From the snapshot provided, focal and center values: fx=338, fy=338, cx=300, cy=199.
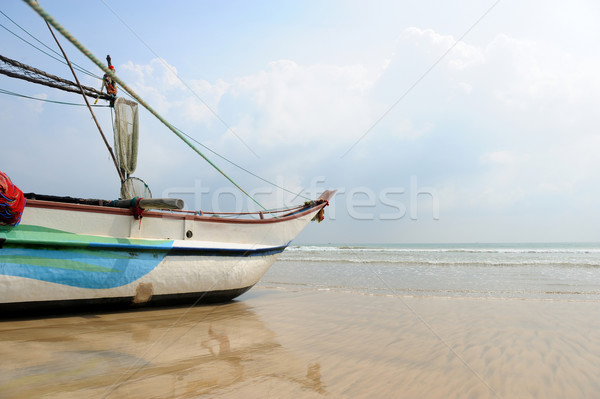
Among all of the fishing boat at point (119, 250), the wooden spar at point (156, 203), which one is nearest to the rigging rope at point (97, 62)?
the fishing boat at point (119, 250)

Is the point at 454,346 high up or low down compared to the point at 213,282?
down

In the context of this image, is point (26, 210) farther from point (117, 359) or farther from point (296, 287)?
point (296, 287)

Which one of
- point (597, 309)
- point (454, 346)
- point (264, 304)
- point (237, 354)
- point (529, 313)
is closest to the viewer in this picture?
point (237, 354)

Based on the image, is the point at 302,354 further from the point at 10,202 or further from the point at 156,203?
the point at 10,202

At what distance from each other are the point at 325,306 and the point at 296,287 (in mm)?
2962

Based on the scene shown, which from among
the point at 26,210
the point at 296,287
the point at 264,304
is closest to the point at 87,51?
the point at 26,210

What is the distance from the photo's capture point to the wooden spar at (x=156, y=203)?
495 cm

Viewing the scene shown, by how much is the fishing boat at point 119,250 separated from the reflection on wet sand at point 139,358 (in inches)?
18.8

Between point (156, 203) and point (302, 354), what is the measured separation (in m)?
3.06

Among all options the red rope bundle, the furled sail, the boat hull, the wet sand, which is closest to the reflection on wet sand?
the wet sand

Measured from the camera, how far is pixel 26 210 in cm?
440

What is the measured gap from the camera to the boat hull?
436 cm

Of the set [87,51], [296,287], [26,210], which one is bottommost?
[296,287]

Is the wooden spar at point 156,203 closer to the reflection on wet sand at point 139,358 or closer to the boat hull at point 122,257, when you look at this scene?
the boat hull at point 122,257
